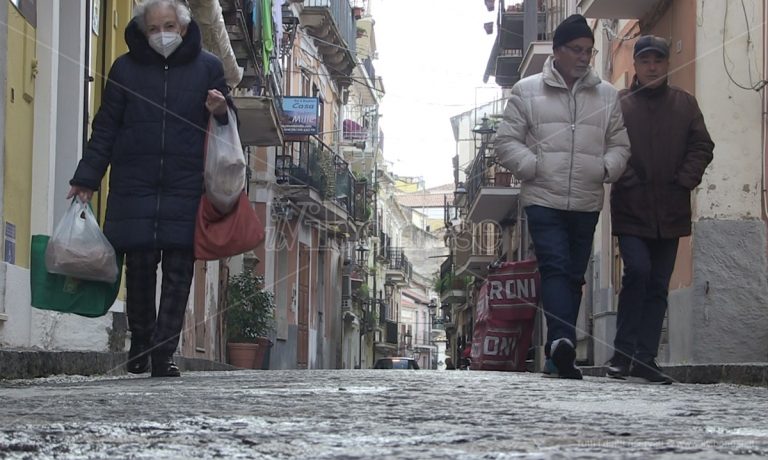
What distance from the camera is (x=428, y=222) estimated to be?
98500 millimetres

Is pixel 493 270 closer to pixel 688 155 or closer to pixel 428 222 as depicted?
pixel 688 155

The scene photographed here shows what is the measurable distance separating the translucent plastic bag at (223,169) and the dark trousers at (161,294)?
1.06ft

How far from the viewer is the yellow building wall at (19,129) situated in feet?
28.9

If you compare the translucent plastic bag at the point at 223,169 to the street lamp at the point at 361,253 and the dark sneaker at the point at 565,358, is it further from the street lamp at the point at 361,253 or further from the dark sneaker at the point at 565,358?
the street lamp at the point at 361,253

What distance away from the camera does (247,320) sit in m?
22.0

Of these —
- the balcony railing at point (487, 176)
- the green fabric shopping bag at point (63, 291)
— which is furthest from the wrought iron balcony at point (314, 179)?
the green fabric shopping bag at point (63, 291)

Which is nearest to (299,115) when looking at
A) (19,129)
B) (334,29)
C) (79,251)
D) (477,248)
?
(334,29)

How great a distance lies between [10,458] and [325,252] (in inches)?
1387

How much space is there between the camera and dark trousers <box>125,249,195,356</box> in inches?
272

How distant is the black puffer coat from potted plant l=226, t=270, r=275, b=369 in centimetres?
1431

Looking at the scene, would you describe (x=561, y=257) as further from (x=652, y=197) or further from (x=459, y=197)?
(x=459, y=197)

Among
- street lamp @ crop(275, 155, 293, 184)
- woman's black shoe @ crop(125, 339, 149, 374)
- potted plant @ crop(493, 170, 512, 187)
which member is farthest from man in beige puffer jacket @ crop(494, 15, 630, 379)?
potted plant @ crop(493, 170, 512, 187)

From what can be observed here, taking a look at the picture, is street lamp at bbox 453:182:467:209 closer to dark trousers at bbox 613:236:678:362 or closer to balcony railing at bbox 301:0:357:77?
balcony railing at bbox 301:0:357:77

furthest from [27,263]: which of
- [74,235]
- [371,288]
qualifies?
[371,288]
